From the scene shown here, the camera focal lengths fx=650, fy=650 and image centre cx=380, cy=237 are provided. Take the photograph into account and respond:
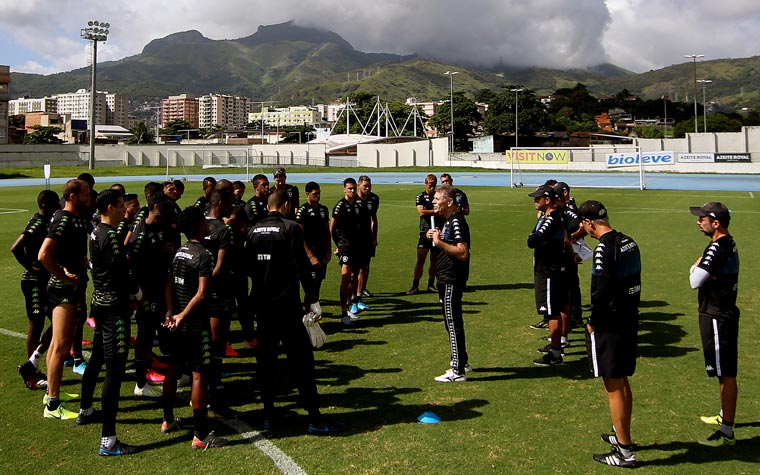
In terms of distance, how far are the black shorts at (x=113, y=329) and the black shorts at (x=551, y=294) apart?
16.6 ft

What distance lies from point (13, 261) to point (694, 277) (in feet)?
50.6

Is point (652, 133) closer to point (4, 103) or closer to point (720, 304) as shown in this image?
point (4, 103)

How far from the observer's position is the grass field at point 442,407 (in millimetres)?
5434

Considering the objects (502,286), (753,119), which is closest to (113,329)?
(502,286)

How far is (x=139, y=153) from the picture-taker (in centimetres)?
8419

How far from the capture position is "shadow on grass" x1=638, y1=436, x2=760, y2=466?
544 centimetres

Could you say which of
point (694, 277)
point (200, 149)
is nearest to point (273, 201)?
point (694, 277)

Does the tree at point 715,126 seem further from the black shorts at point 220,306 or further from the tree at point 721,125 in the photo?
the black shorts at point 220,306

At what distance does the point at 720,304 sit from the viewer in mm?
5941

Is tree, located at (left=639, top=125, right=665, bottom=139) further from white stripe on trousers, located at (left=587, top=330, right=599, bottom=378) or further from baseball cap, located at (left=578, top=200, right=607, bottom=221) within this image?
white stripe on trousers, located at (left=587, top=330, right=599, bottom=378)

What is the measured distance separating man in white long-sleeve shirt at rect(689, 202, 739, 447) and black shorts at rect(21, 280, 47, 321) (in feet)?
22.3

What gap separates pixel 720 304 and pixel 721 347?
0.39 m

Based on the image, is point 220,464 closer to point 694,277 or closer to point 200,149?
point 694,277

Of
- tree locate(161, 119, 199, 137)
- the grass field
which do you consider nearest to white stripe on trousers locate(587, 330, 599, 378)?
the grass field
